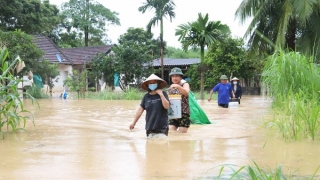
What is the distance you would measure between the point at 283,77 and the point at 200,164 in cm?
324

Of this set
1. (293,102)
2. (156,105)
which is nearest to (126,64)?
(156,105)

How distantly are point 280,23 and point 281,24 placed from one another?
104mm

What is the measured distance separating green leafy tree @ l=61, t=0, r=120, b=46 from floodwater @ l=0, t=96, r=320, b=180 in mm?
31197

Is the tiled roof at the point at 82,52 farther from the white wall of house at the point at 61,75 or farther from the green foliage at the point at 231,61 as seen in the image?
the green foliage at the point at 231,61

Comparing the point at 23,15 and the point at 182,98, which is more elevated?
the point at 23,15

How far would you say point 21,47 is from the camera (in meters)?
17.4

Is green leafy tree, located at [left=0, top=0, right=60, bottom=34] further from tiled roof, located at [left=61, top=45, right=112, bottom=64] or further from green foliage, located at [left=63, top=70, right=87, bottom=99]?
tiled roof, located at [left=61, top=45, right=112, bottom=64]

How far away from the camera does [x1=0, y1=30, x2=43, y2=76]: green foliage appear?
17.2 meters

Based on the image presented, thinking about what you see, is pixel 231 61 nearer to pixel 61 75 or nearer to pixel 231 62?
pixel 231 62

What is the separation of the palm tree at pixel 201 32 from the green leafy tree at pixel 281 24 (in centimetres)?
200

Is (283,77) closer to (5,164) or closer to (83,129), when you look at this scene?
(83,129)

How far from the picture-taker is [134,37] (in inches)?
1332

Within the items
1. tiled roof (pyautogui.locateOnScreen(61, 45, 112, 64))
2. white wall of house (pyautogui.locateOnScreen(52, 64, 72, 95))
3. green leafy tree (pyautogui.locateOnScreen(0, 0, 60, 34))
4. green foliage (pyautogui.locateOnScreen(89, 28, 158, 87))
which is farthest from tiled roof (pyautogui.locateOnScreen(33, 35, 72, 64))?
green foliage (pyautogui.locateOnScreen(89, 28, 158, 87))

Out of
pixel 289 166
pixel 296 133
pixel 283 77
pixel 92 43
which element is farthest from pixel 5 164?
pixel 92 43
